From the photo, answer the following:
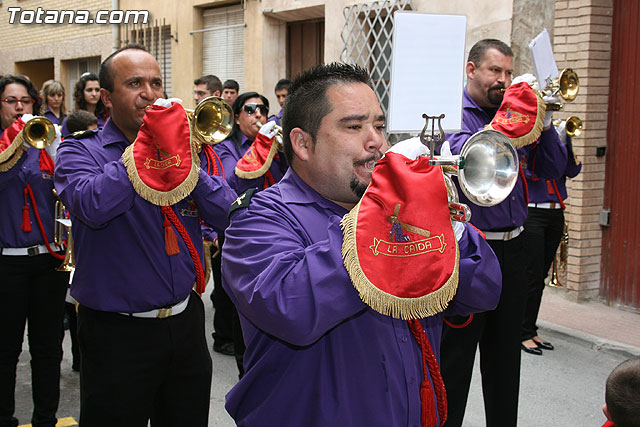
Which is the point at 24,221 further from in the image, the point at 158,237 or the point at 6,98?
the point at 158,237

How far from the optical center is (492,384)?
12.6 ft

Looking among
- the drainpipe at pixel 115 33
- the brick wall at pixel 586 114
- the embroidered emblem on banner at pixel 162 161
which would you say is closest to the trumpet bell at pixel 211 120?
the embroidered emblem on banner at pixel 162 161

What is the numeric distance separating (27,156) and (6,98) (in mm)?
577

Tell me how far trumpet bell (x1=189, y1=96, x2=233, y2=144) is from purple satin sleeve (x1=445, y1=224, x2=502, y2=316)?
5.12 ft

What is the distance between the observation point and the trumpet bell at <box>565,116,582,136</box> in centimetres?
534

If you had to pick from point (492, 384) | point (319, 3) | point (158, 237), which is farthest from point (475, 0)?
point (158, 237)

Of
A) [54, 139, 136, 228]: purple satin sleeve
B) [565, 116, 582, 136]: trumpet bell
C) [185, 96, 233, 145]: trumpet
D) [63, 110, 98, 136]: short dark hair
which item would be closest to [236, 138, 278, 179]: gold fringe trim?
[63, 110, 98, 136]: short dark hair

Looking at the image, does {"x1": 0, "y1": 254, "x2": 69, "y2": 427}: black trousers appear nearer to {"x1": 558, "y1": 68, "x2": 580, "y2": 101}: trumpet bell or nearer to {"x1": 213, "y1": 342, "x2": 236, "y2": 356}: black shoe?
{"x1": 213, "y1": 342, "x2": 236, "y2": 356}: black shoe

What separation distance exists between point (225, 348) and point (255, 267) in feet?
13.8

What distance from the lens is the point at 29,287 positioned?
4.13m

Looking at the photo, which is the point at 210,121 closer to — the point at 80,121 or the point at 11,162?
the point at 11,162

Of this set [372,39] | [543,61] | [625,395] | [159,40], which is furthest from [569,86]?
[159,40]

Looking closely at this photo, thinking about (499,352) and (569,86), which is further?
(569,86)

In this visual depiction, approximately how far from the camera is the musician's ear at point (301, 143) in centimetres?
204
